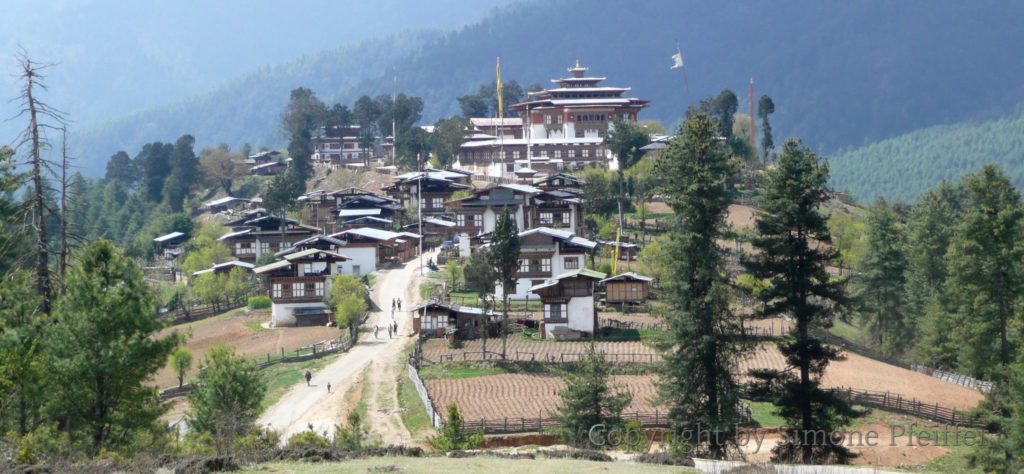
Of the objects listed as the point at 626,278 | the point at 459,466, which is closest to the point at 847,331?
the point at 626,278

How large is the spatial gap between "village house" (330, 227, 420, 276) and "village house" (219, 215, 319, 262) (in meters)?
6.29

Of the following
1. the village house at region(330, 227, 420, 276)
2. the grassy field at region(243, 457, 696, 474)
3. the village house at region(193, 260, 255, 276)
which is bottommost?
the grassy field at region(243, 457, 696, 474)

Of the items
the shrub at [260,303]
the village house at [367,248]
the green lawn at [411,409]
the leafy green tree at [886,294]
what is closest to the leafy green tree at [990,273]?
the leafy green tree at [886,294]

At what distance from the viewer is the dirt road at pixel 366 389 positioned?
4488 cm

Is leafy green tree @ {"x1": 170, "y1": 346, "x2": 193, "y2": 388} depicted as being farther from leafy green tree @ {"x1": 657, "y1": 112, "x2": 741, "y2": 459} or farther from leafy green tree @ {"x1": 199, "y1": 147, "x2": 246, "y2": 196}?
leafy green tree @ {"x1": 199, "y1": 147, "x2": 246, "y2": 196}

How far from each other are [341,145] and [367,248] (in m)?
54.0

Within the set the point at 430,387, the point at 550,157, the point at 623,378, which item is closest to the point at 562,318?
the point at 623,378

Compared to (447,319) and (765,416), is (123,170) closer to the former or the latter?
(447,319)

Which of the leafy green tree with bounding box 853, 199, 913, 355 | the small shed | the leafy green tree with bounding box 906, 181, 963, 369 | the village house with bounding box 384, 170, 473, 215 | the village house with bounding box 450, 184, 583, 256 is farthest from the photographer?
the village house with bounding box 384, 170, 473, 215

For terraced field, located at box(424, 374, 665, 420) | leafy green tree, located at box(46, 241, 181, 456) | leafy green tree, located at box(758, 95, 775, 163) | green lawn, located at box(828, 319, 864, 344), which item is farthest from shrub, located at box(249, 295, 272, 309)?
leafy green tree, located at box(758, 95, 775, 163)

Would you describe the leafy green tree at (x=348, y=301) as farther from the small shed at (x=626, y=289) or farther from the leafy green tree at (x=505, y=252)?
the small shed at (x=626, y=289)

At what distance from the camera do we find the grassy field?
2433cm

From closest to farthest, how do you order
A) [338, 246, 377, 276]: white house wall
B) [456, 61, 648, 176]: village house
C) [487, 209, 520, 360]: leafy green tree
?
[487, 209, 520, 360]: leafy green tree, [338, 246, 377, 276]: white house wall, [456, 61, 648, 176]: village house

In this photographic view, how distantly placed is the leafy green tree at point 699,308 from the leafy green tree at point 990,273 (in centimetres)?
1452
